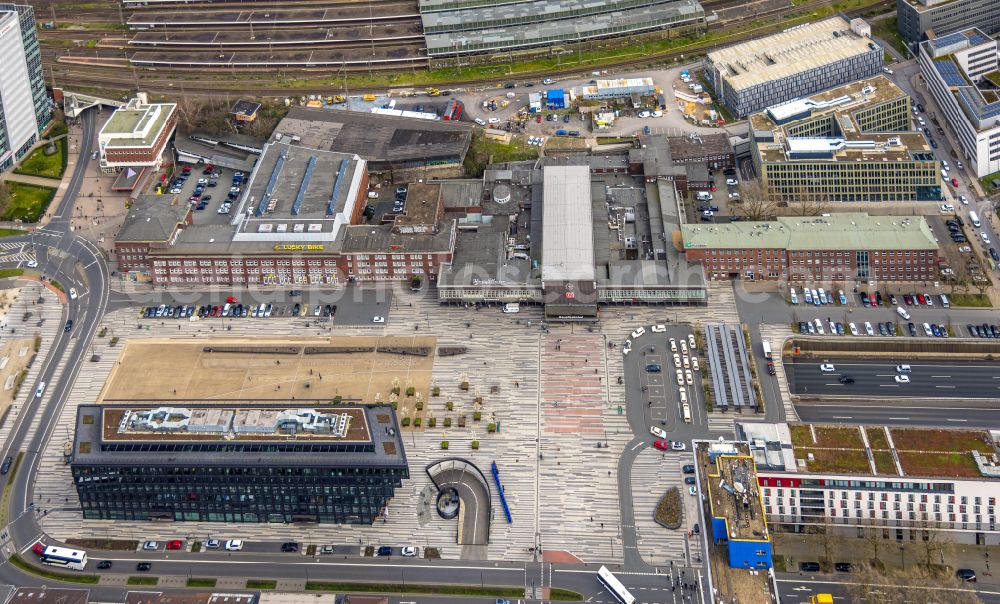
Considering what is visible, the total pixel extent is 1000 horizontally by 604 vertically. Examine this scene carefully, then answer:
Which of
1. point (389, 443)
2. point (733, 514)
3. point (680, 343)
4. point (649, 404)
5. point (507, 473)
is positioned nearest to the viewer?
point (733, 514)

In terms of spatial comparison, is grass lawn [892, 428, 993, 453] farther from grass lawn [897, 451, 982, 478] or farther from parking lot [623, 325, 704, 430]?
parking lot [623, 325, 704, 430]

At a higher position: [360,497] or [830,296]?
[830,296]

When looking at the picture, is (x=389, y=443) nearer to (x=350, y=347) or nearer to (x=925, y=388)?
(x=350, y=347)

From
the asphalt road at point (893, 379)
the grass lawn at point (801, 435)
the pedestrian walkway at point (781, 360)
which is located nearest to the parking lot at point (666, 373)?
the pedestrian walkway at point (781, 360)

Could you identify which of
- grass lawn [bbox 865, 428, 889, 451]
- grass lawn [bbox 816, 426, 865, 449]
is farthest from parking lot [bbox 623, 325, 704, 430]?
grass lawn [bbox 865, 428, 889, 451]

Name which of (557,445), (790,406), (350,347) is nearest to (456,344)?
(350,347)
